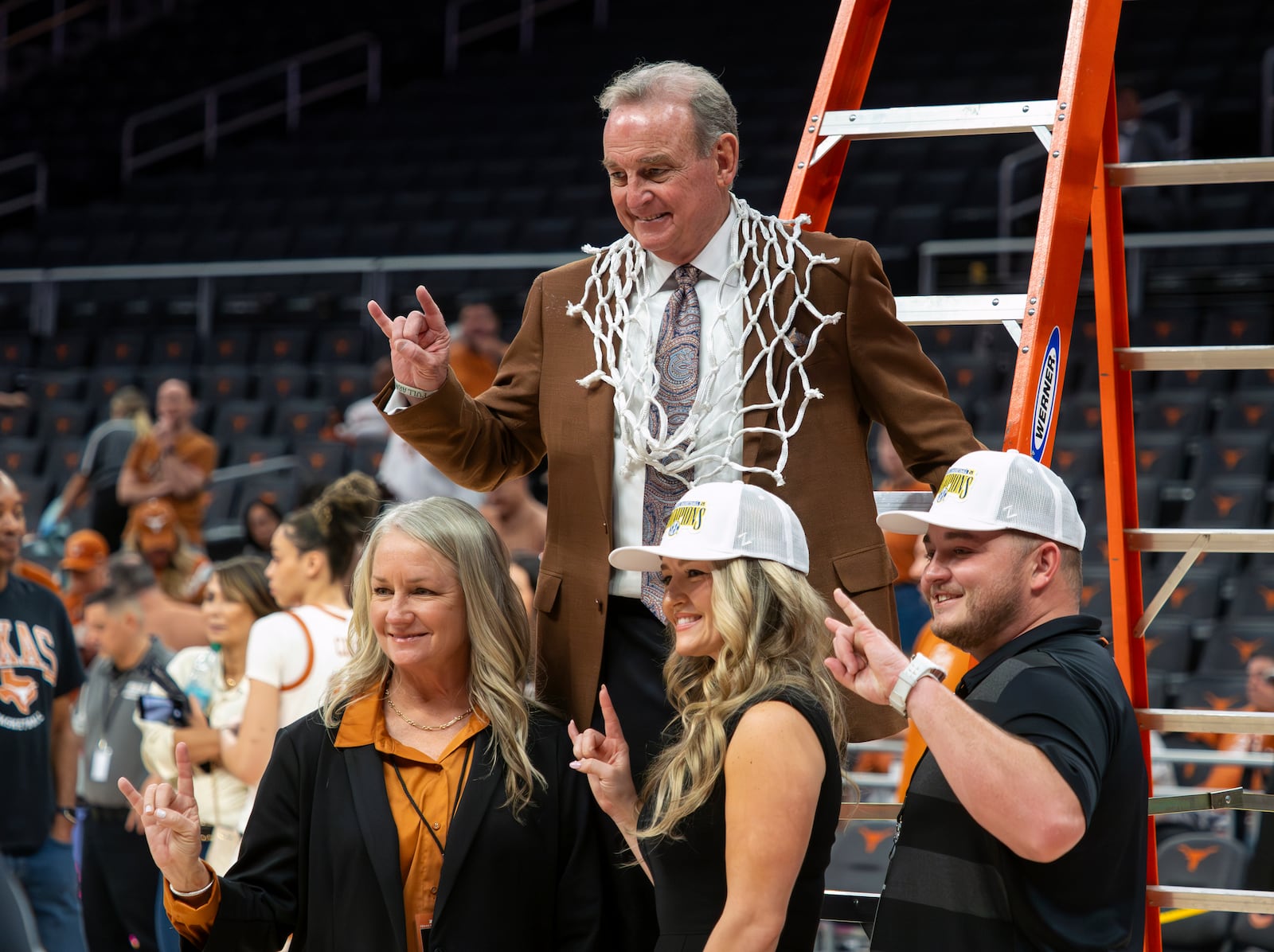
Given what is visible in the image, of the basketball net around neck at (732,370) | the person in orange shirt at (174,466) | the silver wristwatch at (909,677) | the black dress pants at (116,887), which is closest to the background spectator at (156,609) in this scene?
the black dress pants at (116,887)

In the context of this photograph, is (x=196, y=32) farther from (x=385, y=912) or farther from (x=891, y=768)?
(x=385, y=912)

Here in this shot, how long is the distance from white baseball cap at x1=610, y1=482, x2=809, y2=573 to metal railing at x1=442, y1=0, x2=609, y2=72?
14.1 metres

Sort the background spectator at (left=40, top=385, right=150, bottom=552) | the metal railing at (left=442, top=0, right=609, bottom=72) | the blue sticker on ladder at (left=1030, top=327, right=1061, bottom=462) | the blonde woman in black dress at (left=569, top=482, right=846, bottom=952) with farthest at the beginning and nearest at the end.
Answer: the metal railing at (left=442, top=0, right=609, bottom=72) → the background spectator at (left=40, top=385, right=150, bottom=552) → the blue sticker on ladder at (left=1030, top=327, right=1061, bottom=462) → the blonde woman in black dress at (left=569, top=482, right=846, bottom=952)

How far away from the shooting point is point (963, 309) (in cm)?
299

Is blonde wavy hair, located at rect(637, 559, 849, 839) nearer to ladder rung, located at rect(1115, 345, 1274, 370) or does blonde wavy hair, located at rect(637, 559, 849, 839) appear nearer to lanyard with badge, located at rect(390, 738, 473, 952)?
lanyard with badge, located at rect(390, 738, 473, 952)

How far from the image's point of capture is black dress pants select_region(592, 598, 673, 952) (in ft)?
9.36

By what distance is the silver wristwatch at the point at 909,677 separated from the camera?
218cm

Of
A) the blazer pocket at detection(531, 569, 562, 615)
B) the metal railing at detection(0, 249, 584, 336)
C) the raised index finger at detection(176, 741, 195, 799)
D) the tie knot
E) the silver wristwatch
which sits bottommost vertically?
the raised index finger at detection(176, 741, 195, 799)

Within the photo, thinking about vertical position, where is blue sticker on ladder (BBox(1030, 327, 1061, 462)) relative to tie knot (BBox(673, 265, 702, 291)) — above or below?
below

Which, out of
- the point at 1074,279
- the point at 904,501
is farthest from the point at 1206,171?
the point at 904,501

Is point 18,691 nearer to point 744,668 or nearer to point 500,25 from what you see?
point 744,668

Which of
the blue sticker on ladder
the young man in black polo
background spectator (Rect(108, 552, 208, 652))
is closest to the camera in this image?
the young man in black polo

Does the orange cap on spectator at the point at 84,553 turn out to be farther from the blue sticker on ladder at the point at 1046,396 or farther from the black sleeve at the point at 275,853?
the blue sticker on ladder at the point at 1046,396

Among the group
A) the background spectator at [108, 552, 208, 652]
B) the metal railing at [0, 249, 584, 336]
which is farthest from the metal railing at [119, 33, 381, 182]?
the background spectator at [108, 552, 208, 652]
